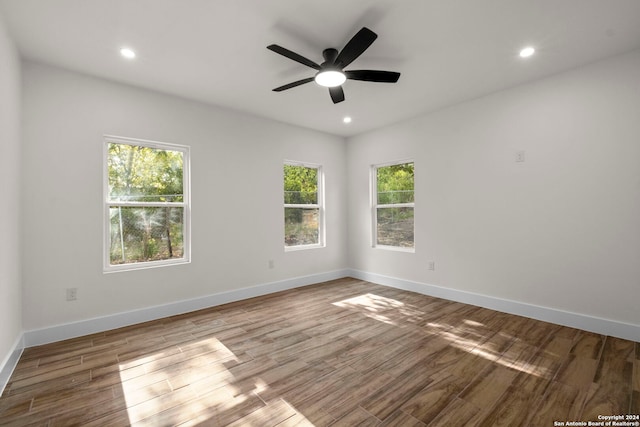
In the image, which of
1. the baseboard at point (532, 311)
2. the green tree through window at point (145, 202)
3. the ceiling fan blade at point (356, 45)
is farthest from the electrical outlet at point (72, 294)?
the baseboard at point (532, 311)

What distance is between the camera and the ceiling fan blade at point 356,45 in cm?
207

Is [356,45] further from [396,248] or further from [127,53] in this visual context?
[396,248]

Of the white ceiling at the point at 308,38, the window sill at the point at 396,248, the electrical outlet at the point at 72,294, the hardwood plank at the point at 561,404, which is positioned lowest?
the hardwood plank at the point at 561,404

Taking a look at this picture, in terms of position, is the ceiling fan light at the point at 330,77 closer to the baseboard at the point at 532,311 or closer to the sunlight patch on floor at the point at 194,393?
the sunlight patch on floor at the point at 194,393

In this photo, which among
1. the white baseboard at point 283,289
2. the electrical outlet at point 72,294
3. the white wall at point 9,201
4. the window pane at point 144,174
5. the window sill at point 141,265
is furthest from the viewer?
the window pane at point 144,174

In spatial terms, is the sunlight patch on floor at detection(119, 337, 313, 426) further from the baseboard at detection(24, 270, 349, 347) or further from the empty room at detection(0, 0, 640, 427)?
the baseboard at detection(24, 270, 349, 347)

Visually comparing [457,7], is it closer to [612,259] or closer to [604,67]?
[604,67]

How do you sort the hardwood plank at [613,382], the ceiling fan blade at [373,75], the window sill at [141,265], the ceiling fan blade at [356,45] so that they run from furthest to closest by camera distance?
the window sill at [141,265]
the ceiling fan blade at [373,75]
the ceiling fan blade at [356,45]
the hardwood plank at [613,382]

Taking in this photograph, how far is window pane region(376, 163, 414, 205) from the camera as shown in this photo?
15.7ft

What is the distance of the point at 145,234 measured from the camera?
354 cm

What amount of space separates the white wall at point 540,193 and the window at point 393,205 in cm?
23

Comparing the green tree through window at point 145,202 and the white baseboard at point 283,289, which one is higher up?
the green tree through window at point 145,202

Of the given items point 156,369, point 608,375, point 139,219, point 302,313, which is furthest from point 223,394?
point 608,375

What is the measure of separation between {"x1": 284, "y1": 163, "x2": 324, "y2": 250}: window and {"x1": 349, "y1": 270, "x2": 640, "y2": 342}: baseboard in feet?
4.99
